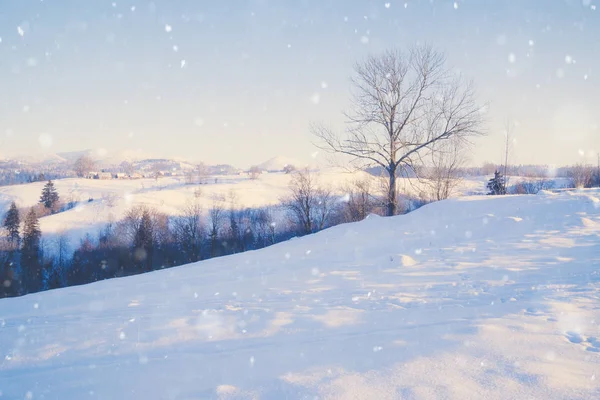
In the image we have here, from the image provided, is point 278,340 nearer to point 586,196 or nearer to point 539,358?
point 539,358

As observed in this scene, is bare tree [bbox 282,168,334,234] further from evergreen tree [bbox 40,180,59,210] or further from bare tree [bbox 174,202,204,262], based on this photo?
evergreen tree [bbox 40,180,59,210]

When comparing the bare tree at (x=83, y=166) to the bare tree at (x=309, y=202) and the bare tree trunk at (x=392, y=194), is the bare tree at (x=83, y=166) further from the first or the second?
the bare tree trunk at (x=392, y=194)

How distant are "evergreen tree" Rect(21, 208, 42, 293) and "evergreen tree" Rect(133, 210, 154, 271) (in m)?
12.4

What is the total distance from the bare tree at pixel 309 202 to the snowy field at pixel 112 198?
10.2 m

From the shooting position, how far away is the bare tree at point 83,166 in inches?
4824

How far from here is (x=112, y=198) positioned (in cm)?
7381

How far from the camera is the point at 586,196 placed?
10367mm

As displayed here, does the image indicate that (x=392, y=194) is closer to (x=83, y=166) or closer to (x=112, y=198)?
(x=112, y=198)

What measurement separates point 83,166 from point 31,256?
292 feet

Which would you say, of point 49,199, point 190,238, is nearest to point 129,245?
point 190,238

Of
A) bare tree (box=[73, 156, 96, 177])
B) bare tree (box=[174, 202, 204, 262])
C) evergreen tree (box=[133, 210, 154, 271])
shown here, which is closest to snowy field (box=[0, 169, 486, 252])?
bare tree (box=[174, 202, 204, 262])

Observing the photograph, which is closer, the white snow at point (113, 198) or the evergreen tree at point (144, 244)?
the evergreen tree at point (144, 244)

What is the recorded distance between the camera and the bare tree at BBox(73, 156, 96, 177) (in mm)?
122531

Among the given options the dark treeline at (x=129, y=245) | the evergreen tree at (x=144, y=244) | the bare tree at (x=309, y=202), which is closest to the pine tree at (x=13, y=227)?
the dark treeline at (x=129, y=245)
